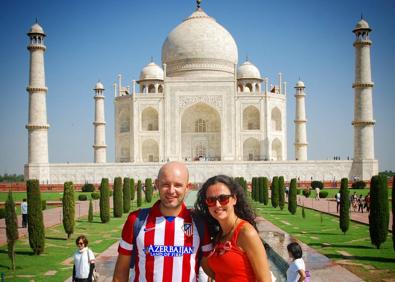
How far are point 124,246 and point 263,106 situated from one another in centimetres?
2622

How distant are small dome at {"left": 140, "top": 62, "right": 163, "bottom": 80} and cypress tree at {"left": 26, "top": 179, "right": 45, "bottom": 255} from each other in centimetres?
2329

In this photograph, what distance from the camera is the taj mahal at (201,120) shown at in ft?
79.0

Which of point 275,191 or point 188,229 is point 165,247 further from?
point 275,191

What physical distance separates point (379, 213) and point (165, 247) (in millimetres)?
5860

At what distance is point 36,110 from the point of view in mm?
23688

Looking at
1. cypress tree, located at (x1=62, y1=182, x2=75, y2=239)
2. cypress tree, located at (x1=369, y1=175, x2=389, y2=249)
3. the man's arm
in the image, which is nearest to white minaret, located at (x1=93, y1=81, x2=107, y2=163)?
cypress tree, located at (x1=62, y1=182, x2=75, y2=239)

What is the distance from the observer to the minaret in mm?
23641

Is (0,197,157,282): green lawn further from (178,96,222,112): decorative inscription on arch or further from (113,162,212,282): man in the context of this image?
(178,96,222,112): decorative inscription on arch

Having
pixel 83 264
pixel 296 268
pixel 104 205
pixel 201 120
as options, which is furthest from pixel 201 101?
pixel 296 268

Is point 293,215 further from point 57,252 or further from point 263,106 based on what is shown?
→ point 263,106

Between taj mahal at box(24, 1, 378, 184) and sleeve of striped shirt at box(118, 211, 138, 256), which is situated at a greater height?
taj mahal at box(24, 1, 378, 184)

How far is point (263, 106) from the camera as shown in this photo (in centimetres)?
2780

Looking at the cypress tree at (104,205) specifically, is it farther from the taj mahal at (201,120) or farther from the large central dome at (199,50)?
the large central dome at (199,50)

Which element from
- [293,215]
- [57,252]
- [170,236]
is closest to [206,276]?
[170,236]
